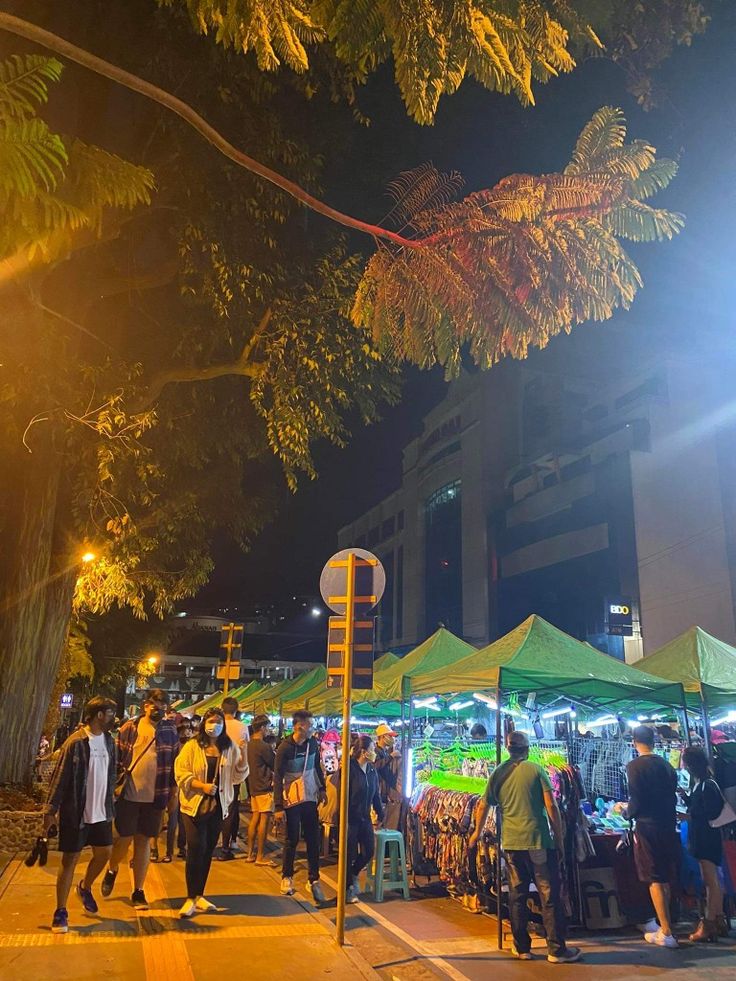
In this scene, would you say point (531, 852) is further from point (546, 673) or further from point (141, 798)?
point (141, 798)

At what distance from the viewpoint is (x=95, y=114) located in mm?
9203

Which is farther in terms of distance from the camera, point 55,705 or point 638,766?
point 55,705

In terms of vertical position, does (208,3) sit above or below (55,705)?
above

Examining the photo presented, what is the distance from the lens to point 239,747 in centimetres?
858

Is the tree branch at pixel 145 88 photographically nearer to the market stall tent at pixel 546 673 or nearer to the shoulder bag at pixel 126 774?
the shoulder bag at pixel 126 774

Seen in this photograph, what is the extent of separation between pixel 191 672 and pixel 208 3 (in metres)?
74.9

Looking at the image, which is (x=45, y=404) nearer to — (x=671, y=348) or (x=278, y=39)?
(x=278, y=39)

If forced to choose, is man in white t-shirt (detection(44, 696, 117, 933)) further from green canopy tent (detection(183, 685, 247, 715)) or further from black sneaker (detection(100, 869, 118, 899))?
green canopy tent (detection(183, 685, 247, 715))

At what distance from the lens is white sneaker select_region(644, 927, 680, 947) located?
20.9 feet

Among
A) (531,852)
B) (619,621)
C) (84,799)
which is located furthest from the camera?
(619,621)

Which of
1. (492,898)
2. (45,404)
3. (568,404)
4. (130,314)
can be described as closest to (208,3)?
(45,404)

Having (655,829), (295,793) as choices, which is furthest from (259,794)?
(655,829)

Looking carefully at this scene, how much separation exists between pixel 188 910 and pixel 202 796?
971mm

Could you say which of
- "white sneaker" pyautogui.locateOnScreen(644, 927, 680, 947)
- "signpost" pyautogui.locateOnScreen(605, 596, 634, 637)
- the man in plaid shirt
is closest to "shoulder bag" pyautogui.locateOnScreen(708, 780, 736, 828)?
"white sneaker" pyautogui.locateOnScreen(644, 927, 680, 947)
